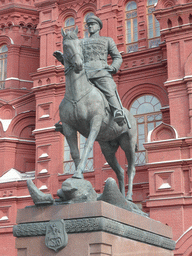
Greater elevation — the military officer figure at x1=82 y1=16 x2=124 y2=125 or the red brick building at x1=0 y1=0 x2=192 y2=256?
the red brick building at x1=0 y1=0 x2=192 y2=256

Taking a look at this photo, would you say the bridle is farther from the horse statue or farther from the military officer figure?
the military officer figure

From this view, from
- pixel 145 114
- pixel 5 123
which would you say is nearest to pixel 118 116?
pixel 145 114

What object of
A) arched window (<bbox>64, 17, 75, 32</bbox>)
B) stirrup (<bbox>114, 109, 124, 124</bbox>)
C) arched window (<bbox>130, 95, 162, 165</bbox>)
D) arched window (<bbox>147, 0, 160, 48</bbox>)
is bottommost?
stirrup (<bbox>114, 109, 124, 124</bbox>)

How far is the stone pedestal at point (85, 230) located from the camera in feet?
19.2

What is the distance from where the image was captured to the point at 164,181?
56.6 ft

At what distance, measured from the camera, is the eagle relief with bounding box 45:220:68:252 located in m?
5.93

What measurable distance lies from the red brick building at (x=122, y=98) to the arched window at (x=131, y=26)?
0.05 metres

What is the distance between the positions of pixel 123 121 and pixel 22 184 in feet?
49.8

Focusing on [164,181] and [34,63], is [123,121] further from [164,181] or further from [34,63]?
[34,63]

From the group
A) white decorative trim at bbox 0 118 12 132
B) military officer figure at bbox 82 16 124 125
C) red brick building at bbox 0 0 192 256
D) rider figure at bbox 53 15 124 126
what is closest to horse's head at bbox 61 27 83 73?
rider figure at bbox 53 15 124 126

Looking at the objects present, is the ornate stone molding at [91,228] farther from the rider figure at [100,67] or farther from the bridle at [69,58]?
the bridle at [69,58]

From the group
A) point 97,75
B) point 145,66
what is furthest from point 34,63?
point 97,75

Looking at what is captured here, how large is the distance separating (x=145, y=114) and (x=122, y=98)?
137 centimetres

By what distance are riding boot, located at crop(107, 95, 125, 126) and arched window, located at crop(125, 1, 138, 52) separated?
1499cm
